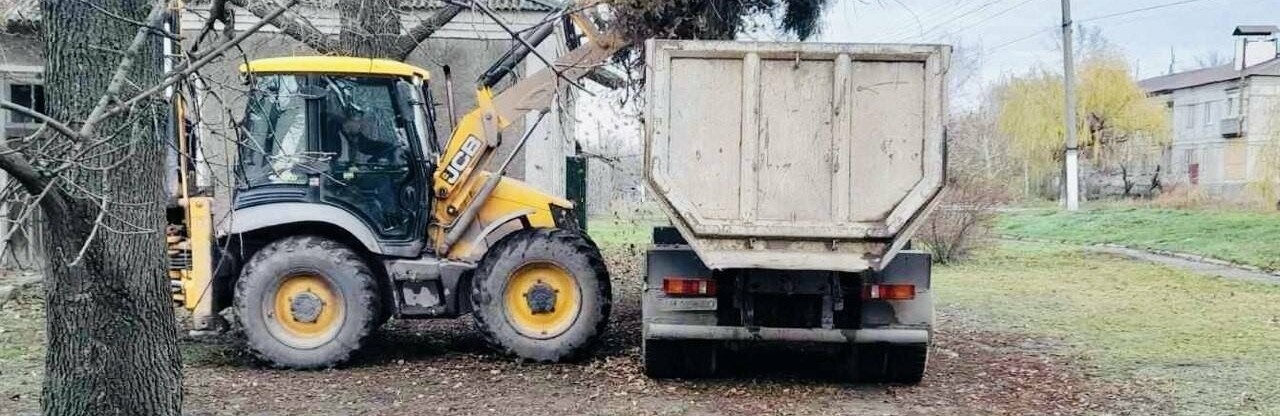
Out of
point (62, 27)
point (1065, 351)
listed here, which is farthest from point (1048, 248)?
point (62, 27)

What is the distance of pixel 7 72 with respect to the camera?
43.3 feet

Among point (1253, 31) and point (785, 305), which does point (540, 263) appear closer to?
point (785, 305)

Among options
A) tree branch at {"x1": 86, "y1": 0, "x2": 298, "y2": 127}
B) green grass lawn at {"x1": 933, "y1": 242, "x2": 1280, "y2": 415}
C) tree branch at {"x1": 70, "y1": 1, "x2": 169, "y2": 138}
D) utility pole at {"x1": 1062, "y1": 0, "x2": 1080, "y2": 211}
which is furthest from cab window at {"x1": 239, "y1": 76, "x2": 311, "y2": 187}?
utility pole at {"x1": 1062, "y1": 0, "x2": 1080, "y2": 211}

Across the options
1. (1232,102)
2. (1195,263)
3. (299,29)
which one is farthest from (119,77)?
(1232,102)

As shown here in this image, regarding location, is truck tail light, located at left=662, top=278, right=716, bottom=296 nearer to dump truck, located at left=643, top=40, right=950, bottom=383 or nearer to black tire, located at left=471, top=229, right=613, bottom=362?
dump truck, located at left=643, top=40, right=950, bottom=383

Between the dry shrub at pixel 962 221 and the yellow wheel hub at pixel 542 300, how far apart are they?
1131 cm

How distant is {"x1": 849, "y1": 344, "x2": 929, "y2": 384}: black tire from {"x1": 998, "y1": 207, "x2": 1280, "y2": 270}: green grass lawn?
42.3 ft

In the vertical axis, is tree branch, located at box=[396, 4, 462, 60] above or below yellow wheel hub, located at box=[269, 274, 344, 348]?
above

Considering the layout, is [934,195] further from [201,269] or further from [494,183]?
[201,269]

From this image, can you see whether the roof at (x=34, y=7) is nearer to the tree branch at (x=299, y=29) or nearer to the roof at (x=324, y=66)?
the tree branch at (x=299, y=29)

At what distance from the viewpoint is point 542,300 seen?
26.8ft

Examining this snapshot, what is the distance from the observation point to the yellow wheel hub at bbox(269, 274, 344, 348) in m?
8.05

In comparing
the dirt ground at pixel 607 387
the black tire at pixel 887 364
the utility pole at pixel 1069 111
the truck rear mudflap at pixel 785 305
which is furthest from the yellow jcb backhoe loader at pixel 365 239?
the utility pole at pixel 1069 111

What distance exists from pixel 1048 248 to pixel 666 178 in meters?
18.4
